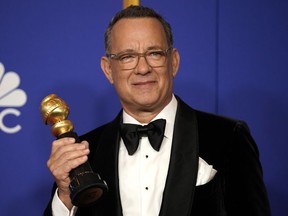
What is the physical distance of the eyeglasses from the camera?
1.37m

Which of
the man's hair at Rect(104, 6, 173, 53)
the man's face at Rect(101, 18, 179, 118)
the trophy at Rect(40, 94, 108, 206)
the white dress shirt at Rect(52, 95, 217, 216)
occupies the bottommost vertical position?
the white dress shirt at Rect(52, 95, 217, 216)

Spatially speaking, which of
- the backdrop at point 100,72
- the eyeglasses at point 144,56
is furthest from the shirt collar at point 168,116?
the backdrop at point 100,72

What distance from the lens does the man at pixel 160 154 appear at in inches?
49.6

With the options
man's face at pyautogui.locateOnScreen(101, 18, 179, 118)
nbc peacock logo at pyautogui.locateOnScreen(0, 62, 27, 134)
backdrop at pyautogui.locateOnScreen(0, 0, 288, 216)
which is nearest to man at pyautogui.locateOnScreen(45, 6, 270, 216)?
man's face at pyautogui.locateOnScreen(101, 18, 179, 118)

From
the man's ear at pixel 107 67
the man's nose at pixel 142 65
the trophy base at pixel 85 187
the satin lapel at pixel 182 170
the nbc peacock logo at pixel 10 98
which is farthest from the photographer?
the nbc peacock logo at pixel 10 98

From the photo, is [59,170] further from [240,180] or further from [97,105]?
[97,105]

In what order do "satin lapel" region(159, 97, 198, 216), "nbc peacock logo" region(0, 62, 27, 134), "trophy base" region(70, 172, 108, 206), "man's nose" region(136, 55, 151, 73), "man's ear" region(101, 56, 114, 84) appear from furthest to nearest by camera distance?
"nbc peacock logo" region(0, 62, 27, 134), "man's ear" region(101, 56, 114, 84), "man's nose" region(136, 55, 151, 73), "satin lapel" region(159, 97, 198, 216), "trophy base" region(70, 172, 108, 206)

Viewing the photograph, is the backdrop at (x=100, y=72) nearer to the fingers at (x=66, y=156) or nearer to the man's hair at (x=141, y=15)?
the man's hair at (x=141, y=15)

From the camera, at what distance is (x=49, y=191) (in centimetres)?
191

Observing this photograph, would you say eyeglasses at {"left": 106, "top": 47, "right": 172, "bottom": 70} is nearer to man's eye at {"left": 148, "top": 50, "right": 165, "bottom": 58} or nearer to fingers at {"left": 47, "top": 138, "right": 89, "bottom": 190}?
man's eye at {"left": 148, "top": 50, "right": 165, "bottom": 58}

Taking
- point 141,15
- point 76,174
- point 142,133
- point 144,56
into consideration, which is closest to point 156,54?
point 144,56

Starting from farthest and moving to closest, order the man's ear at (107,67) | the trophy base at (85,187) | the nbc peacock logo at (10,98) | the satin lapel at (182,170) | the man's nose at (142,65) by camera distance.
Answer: the nbc peacock logo at (10,98) → the man's ear at (107,67) → the man's nose at (142,65) → the satin lapel at (182,170) → the trophy base at (85,187)

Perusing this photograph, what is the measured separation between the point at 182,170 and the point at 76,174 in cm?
33

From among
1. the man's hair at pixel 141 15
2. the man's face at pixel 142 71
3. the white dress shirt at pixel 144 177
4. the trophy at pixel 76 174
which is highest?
the man's hair at pixel 141 15
